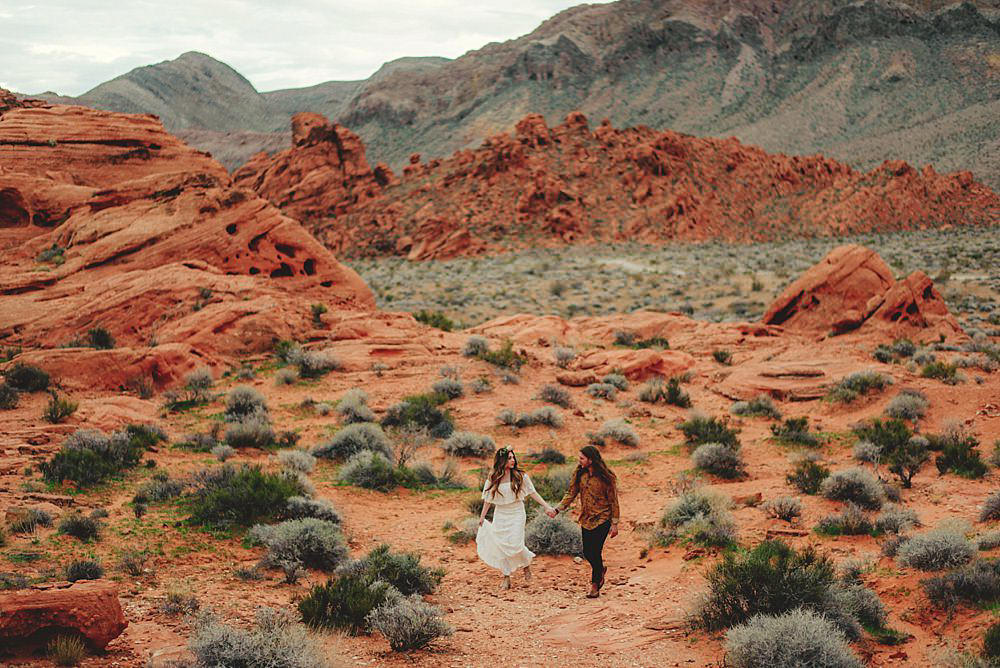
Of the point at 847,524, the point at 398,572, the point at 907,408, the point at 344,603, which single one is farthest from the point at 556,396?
the point at 344,603

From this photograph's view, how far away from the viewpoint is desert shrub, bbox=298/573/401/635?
6.41 meters

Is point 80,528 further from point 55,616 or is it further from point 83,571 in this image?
point 55,616

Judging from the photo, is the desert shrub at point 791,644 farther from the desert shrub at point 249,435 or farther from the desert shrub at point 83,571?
the desert shrub at point 249,435

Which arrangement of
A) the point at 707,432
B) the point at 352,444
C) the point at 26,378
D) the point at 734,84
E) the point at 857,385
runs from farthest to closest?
the point at 734,84
the point at 857,385
the point at 707,432
the point at 26,378
the point at 352,444

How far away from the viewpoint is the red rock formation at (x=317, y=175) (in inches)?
2469

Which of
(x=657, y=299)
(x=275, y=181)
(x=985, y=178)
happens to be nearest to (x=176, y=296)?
(x=657, y=299)

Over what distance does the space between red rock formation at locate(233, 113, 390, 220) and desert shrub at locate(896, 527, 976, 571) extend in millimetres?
60042

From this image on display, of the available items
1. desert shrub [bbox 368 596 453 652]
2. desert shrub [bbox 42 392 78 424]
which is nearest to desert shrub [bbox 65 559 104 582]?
desert shrub [bbox 368 596 453 652]

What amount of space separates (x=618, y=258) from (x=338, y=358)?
1152 inches

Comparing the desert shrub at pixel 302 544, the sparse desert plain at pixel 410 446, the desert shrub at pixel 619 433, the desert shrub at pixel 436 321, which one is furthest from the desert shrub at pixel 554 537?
the desert shrub at pixel 436 321

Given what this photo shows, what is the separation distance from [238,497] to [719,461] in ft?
26.6

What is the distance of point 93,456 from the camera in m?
9.97

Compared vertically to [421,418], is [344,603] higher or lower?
higher

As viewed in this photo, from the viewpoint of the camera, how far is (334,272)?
72.1ft
